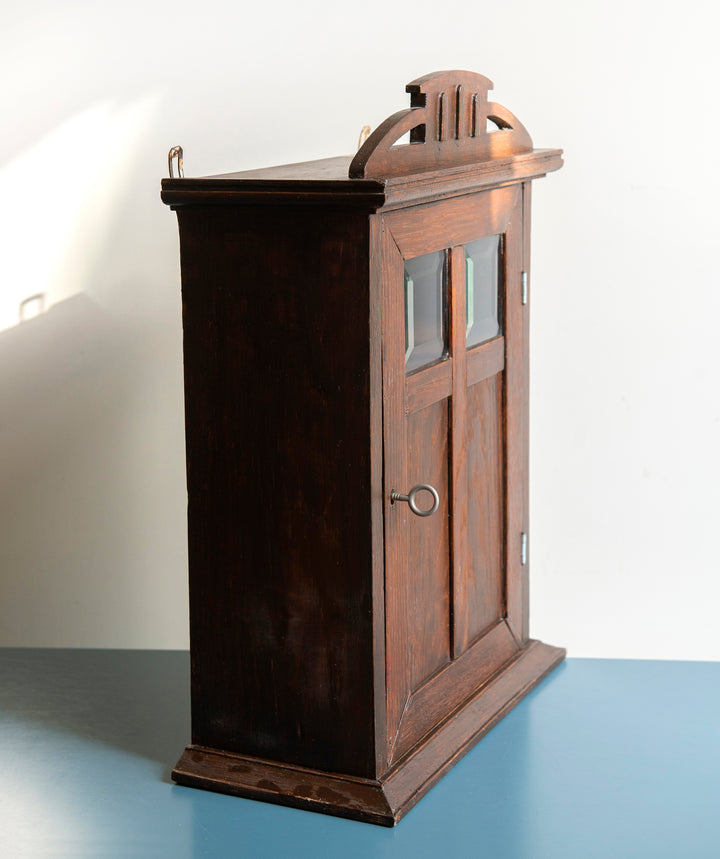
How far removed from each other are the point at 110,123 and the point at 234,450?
132 centimetres

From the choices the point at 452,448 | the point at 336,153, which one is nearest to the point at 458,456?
the point at 452,448

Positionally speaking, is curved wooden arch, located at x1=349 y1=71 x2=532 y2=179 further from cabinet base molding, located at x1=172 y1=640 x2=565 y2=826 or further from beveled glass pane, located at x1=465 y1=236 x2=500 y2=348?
cabinet base molding, located at x1=172 y1=640 x2=565 y2=826

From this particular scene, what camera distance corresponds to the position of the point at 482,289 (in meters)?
2.98

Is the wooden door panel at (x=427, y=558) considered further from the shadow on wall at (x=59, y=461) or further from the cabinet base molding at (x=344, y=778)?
the shadow on wall at (x=59, y=461)

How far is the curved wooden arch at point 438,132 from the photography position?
240cm

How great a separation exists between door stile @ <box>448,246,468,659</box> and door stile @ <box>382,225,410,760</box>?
253 mm

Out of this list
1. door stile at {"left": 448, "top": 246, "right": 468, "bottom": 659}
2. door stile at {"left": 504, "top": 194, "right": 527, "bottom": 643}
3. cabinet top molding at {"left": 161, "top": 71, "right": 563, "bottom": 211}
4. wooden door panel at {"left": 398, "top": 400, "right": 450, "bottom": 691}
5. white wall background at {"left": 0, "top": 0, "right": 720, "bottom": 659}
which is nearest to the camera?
cabinet top molding at {"left": 161, "top": 71, "right": 563, "bottom": 211}

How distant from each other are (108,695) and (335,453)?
116 cm

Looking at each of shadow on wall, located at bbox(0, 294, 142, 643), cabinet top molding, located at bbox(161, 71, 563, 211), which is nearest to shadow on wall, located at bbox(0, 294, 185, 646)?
shadow on wall, located at bbox(0, 294, 142, 643)

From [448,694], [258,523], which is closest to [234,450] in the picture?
[258,523]

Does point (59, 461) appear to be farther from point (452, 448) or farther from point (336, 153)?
point (452, 448)

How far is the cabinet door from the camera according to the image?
2.58 metres

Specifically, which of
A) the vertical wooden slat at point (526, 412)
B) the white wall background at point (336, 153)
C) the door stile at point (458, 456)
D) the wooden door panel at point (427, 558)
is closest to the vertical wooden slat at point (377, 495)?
the wooden door panel at point (427, 558)

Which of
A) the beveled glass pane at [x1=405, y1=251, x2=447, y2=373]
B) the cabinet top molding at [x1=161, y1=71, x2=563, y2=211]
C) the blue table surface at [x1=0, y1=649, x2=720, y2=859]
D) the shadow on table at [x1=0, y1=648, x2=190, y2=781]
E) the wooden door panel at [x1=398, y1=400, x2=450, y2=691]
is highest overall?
the cabinet top molding at [x1=161, y1=71, x2=563, y2=211]
